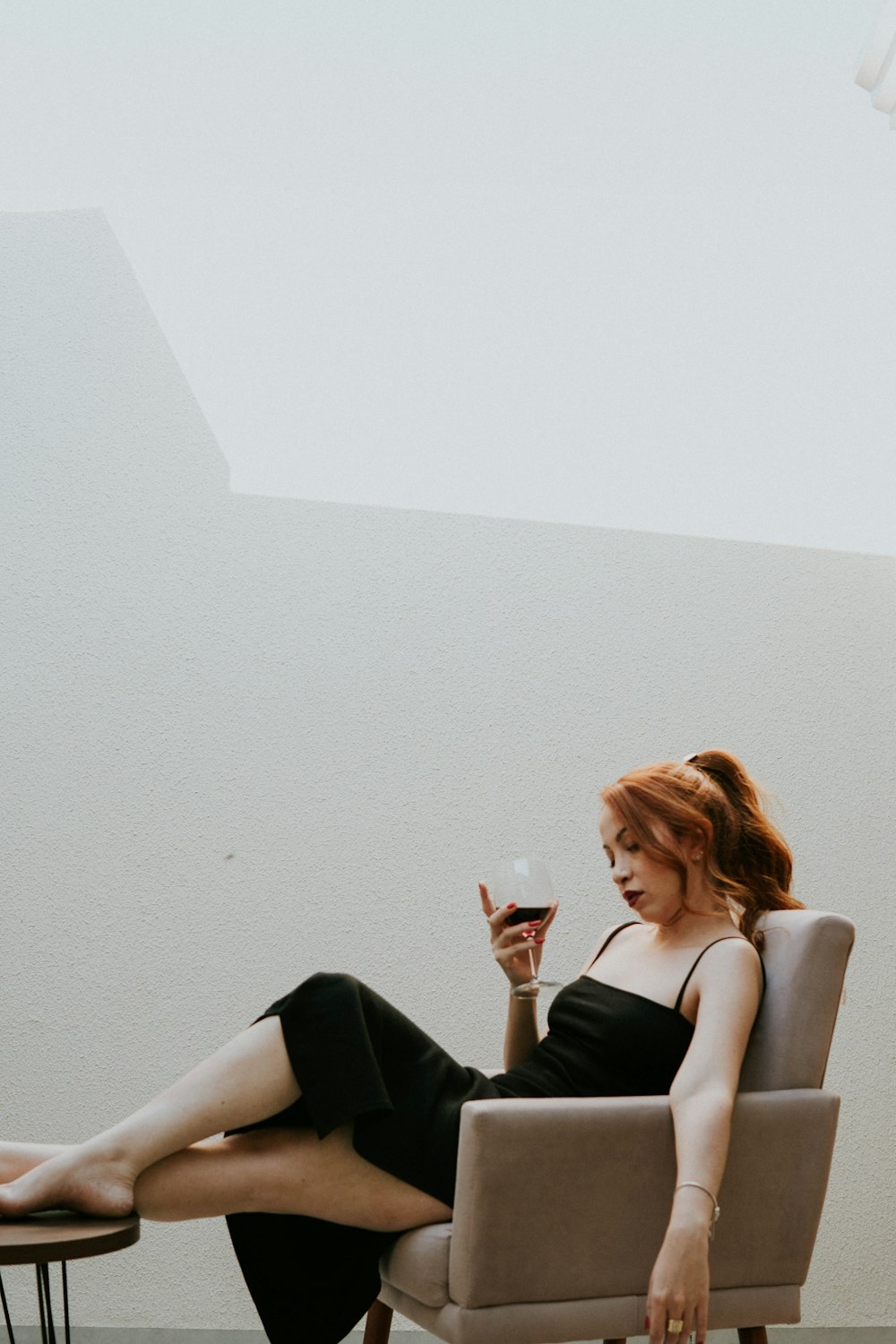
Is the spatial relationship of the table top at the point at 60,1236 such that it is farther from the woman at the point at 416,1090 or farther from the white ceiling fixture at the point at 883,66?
the white ceiling fixture at the point at 883,66

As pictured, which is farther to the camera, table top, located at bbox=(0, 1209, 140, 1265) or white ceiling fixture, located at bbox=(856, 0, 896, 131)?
white ceiling fixture, located at bbox=(856, 0, 896, 131)

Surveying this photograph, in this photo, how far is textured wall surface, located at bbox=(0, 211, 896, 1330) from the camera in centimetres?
282

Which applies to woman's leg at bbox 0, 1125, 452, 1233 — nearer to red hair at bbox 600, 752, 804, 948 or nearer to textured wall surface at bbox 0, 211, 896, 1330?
red hair at bbox 600, 752, 804, 948

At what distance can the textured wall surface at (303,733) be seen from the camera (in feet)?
9.25

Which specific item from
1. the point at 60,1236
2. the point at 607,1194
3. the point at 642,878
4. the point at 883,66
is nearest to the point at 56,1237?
the point at 60,1236

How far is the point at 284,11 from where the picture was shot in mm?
3215

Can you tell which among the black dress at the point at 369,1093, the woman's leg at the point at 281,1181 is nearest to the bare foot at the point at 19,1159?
the woman's leg at the point at 281,1181

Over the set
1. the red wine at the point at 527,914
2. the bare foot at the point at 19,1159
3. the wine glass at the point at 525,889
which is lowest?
the bare foot at the point at 19,1159

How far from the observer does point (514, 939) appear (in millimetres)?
1976

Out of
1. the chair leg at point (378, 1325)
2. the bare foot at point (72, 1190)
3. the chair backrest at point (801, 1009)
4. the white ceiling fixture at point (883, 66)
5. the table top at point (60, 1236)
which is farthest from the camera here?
the white ceiling fixture at point (883, 66)

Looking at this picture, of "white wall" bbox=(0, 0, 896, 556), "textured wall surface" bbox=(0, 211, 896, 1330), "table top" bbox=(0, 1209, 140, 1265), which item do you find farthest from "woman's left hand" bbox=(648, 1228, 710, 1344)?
"white wall" bbox=(0, 0, 896, 556)

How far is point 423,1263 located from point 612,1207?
253 mm

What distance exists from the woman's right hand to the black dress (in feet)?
0.51

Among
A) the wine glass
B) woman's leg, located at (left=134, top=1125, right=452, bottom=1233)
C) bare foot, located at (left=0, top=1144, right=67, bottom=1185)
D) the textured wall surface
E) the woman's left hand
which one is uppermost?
the textured wall surface
